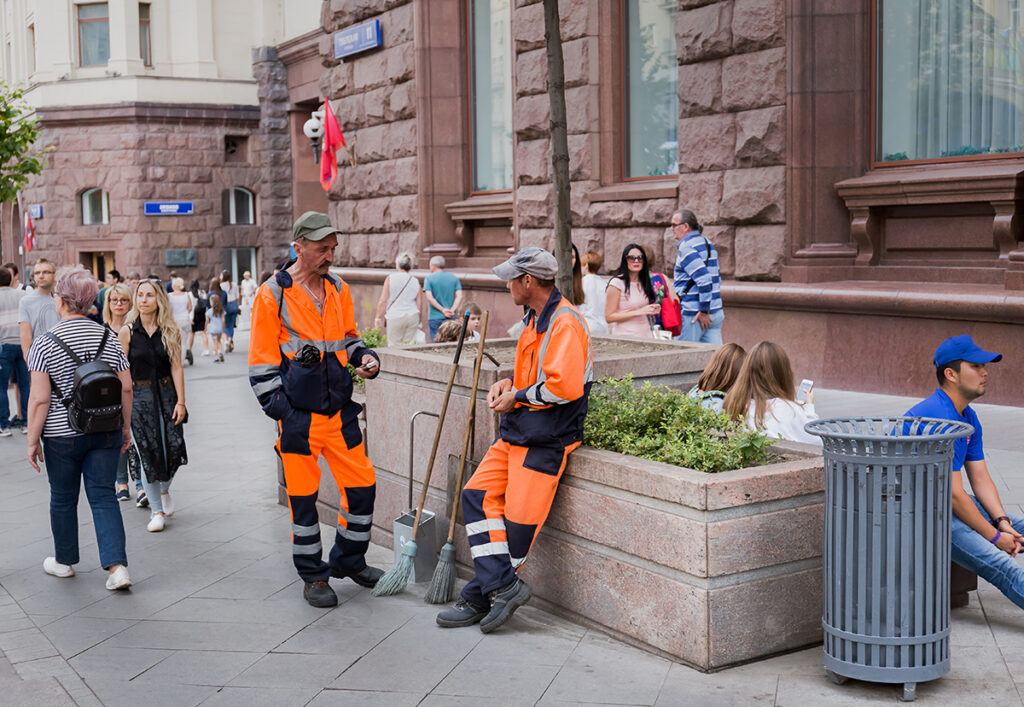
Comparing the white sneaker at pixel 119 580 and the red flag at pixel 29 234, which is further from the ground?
the red flag at pixel 29 234

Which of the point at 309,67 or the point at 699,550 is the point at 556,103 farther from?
the point at 309,67

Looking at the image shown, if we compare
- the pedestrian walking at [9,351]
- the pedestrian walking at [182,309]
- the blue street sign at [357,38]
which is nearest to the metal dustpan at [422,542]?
the pedestrian walking at [9,351]

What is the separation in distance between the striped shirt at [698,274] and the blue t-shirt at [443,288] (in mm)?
4509

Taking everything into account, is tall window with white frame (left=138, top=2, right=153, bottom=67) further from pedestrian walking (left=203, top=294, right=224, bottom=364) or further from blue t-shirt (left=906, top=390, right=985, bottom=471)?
blue t-shirt (left=906, top=390, right=985, bottom=471)

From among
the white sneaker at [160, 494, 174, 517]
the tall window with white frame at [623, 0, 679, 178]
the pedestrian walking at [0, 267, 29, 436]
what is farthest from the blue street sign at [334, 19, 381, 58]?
the white sneaker at [160, 494, 174, 517]

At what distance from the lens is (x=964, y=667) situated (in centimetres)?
512

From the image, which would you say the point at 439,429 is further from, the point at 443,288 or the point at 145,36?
the point at 145,36

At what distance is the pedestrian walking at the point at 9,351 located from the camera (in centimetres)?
1331

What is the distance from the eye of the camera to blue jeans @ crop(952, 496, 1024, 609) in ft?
18.0

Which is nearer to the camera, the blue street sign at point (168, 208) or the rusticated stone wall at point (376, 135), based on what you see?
the rusticated stone wall at point (376, 135)

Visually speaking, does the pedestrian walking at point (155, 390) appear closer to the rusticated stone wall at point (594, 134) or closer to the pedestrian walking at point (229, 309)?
the rusticated stone wall at point (594, 134)

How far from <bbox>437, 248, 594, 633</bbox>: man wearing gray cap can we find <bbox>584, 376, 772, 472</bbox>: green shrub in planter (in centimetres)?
20

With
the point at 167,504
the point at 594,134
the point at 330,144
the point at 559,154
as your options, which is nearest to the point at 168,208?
the point at 330,144

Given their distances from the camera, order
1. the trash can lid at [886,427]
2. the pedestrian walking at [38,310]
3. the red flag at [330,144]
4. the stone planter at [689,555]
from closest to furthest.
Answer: the trash can lid at [886,427] < the stone planter at [689,555] < the pedestrian walking at [38,310] < the red flag at [330,144]
